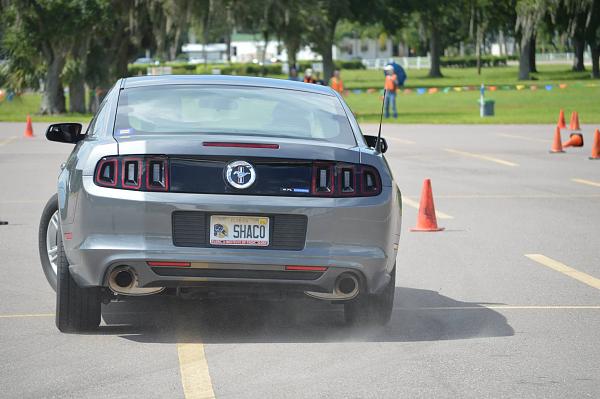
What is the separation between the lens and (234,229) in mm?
6953

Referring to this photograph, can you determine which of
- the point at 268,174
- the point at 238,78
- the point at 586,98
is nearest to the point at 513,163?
the point at 238,78

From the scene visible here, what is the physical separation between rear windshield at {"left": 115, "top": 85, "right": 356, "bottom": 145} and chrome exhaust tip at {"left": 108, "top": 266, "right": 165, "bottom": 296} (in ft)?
2.80

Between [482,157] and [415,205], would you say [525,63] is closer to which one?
[482,157]

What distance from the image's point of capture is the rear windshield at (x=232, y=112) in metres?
7.59

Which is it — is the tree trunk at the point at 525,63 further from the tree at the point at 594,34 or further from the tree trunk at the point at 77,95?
the tree trunk at the point at 77,95

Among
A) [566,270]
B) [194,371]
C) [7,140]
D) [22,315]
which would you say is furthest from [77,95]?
[194,371]

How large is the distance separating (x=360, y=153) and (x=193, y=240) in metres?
1.09

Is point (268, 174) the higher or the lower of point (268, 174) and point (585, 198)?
the higher

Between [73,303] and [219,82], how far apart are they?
1832 mm

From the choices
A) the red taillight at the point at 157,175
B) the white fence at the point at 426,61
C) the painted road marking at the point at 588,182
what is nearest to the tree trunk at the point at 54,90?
the painted road marking at the point at 588,182

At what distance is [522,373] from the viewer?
21.2 feet

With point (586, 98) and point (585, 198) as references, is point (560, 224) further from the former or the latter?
point (586, 98)

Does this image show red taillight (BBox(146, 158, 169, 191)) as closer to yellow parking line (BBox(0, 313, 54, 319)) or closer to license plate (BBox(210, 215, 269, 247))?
license plate (BBox(210, 215, 269, 247))

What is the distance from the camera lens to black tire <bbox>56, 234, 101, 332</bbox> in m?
7.21
